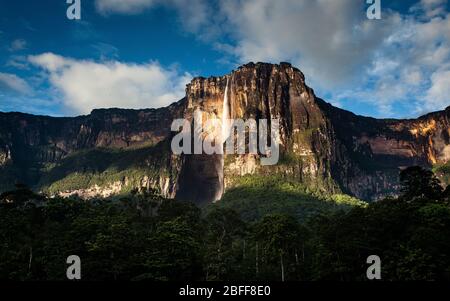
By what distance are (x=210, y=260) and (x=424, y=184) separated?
126 feet

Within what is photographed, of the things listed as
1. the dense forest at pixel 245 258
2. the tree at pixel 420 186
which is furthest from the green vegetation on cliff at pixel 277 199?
the dense forest at pixel 245 258

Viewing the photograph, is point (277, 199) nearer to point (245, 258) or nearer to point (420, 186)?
point (420, 186)

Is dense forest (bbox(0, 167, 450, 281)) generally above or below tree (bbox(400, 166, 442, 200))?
below

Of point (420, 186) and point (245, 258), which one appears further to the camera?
point (420, 186)

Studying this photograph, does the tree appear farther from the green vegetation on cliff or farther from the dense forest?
the green vegetation on cliff

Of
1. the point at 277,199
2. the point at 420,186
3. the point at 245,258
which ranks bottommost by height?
the point at 245,258

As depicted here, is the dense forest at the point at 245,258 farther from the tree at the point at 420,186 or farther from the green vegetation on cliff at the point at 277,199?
the green vegetation on cliff at the point at 277,199

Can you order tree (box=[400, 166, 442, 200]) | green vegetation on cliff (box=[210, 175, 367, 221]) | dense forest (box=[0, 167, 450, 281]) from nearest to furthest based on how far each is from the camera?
dense forest (box=[0, 167, 450, 281]), tree (box=[400, 166, 442, 200]), green vegetation on cliff (box=[210, 175, 367, 221])

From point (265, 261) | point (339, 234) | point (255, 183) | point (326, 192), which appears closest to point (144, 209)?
point (265, 261)

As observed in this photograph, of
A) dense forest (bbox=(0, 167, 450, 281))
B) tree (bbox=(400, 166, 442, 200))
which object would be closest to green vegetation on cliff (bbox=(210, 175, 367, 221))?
tree (bbox=(400, 166, 442, 200))

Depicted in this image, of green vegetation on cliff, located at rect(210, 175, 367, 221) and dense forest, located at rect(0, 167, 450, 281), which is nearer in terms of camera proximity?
dense forest, located at rect(0, 167, 450, 281)

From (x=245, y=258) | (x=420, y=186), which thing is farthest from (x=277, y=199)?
(x=245, y=258)
